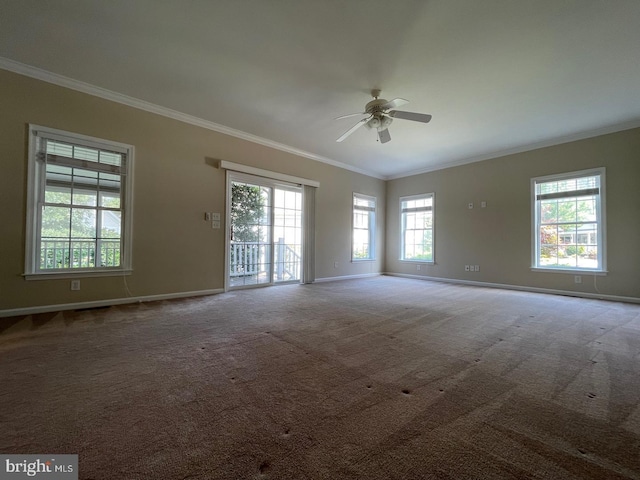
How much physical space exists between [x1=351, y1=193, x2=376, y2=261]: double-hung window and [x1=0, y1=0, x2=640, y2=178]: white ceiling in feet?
9.69

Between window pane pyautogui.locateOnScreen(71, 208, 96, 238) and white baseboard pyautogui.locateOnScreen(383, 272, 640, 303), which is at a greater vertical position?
window pane pyautogui.locateOnScreen(71, 208, 96, 238)

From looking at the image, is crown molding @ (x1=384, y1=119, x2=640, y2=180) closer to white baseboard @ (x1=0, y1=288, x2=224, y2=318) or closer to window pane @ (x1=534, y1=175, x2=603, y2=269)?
window pane @ (x1=534, y1=175, x2=603, y2=269)

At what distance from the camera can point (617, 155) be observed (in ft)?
14.4

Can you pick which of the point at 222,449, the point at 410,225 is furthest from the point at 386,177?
the point at 222,449

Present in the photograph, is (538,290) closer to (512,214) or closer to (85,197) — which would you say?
(512,214)

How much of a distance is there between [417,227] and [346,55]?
5.28 m

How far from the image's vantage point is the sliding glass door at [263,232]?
4922 millimetres

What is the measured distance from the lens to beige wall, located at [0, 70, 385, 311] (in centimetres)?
307

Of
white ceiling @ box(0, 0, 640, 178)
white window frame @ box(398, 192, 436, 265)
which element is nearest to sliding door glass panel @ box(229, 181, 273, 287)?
white ceiling @ box(0, 0, 640, 178)

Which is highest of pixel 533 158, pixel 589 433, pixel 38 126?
pixel 533 158

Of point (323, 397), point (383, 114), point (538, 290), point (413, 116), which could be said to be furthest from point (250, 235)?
Answer: point (538, 290)

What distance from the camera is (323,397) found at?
5.07 feet

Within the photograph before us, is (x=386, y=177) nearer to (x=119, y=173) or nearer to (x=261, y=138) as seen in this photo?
(x=261, y=138)

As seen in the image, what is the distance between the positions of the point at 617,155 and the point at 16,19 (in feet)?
27.2
